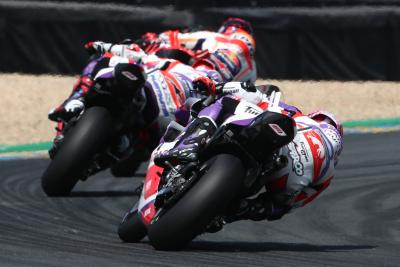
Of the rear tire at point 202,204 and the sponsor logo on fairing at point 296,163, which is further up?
the rear tire at point 202,204

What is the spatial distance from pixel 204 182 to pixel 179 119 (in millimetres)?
1269

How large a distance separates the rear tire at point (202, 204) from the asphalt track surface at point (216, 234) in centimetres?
11

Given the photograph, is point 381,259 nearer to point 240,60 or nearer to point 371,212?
point 371,212

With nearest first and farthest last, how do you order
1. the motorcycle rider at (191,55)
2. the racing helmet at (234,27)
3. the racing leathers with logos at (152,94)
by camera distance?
1. the racing leathers with logos at (152,94)
2. the motorcycle rider at (191,55)
3. the racing helmet at (234,27)

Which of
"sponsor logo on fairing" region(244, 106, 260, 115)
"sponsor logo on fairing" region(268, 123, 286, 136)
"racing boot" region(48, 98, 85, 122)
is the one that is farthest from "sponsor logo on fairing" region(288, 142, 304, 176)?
"racing boot" region(48, 98, 85, 122)

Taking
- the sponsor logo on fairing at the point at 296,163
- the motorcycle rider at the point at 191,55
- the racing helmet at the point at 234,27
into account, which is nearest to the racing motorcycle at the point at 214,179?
the sponsor logo on fairing at the point at 296,163

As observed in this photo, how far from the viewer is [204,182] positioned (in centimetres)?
638

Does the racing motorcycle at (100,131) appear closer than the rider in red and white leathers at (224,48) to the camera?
Yes

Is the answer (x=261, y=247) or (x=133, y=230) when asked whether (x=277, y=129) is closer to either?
(x=261, y=247)

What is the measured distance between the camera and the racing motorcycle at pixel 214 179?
6.36 m

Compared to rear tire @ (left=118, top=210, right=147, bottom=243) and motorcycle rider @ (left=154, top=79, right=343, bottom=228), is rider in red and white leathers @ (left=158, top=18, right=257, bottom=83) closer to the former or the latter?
motorcycle rider @ (left=154, top=79, right=343, bottom=228)

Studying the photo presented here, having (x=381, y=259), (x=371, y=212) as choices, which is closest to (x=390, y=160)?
(x=371, y=212)

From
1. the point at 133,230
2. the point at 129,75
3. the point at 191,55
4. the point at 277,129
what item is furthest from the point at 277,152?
the point at 191,55

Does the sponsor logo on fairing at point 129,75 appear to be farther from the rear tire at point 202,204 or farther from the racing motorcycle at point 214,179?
the rear tire at point 202,204
